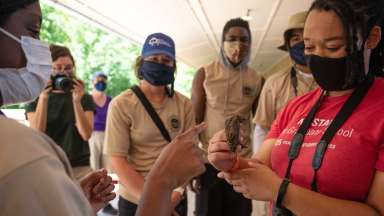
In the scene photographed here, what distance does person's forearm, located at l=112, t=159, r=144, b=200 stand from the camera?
2.30 meters

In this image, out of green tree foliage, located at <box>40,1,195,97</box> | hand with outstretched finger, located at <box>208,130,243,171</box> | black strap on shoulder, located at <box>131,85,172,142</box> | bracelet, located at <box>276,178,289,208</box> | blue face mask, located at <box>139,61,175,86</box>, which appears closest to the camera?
bracelet, located at <box>276,178,289,208</box>

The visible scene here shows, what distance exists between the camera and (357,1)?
1357mm

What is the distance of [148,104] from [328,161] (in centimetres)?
140

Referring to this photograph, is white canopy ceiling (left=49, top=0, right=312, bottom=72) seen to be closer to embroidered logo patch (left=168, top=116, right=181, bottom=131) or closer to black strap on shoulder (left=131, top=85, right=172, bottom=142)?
black strap on shoulder (left=131, top=85, right=172, bottom=142)

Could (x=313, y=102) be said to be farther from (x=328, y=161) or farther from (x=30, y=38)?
(x=30, y=38)

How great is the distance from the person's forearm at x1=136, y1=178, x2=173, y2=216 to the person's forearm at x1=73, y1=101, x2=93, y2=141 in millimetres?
1958

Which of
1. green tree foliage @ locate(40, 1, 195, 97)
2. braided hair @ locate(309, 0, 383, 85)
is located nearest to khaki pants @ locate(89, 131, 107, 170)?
green tree foliage @ locate(40, 1, 195, 97)

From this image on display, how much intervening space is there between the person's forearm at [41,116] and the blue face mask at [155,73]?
2.76 feet

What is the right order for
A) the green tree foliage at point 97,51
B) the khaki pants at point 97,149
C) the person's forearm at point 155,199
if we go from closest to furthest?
1. the person's forearm at point 155,199
2. the khaki pants at point 97,149
3. the green tree foliage at point 97,51

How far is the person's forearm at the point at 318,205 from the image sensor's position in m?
1.19

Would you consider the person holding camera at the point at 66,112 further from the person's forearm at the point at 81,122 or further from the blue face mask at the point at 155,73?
the blue face mask at the point at 155,73

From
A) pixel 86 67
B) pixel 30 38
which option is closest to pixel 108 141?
pixel 30 38

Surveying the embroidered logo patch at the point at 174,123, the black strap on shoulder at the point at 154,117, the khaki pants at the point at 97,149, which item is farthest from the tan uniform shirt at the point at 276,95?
the khaki pants at the point at 97,149

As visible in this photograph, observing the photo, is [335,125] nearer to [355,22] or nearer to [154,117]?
A: [355,22]
